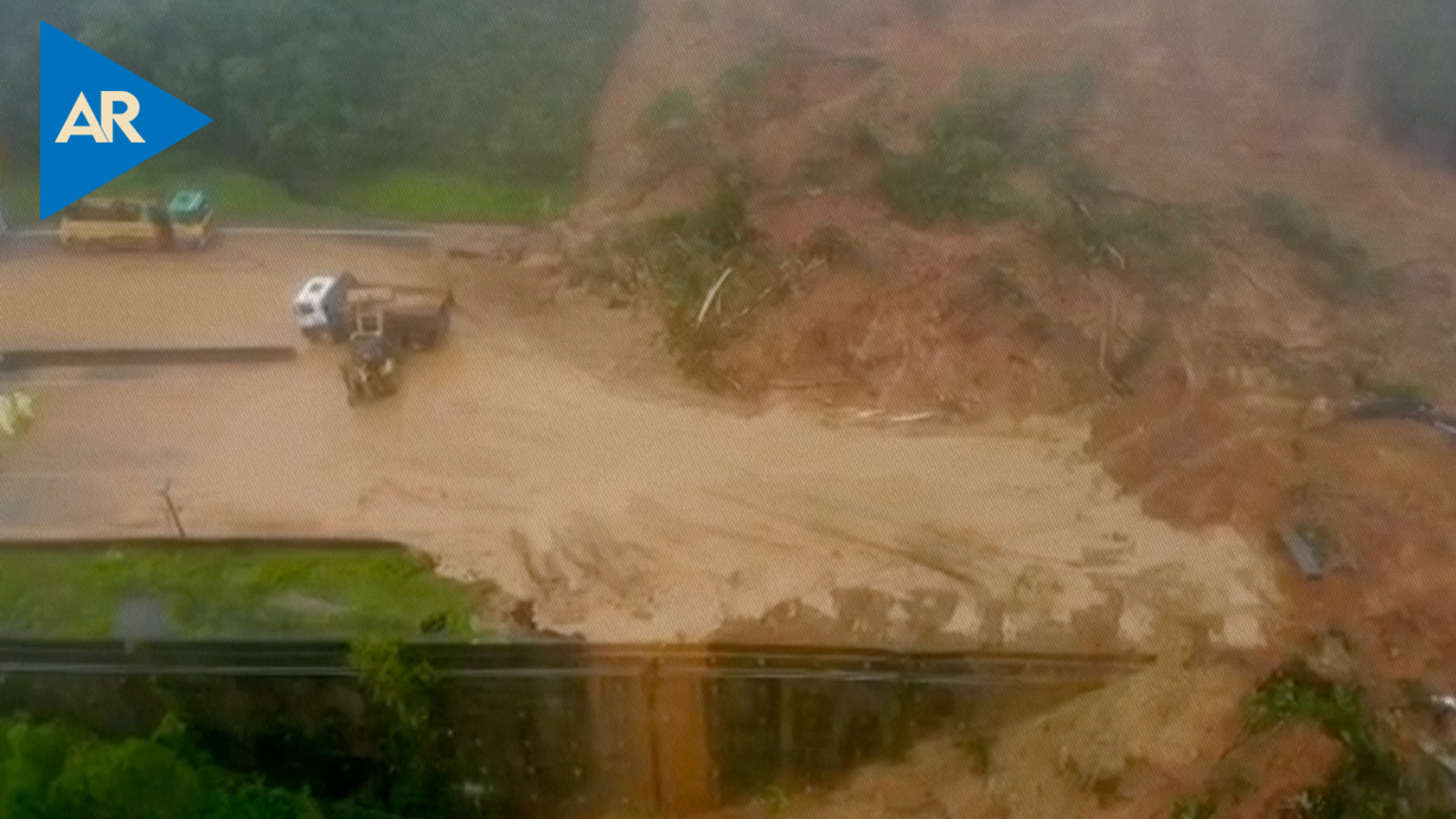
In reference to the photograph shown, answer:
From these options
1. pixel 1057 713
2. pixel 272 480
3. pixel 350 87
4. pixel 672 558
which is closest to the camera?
pixel 1057 713

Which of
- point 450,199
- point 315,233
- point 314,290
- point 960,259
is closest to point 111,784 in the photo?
point 314,290

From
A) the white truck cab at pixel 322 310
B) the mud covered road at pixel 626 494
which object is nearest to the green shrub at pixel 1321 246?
the mud covered road at pixel 626 494

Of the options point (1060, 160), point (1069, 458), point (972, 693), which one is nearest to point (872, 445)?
point (1069, 458)

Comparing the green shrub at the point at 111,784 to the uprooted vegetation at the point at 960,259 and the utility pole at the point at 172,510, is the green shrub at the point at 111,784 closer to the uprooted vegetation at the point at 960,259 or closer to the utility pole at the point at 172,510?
the utility pole at the point at 172,510

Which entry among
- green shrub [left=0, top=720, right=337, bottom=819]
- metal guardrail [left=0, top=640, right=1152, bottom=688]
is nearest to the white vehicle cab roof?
metal guardrail [left=0, top=640, right=1152, bottom=688]

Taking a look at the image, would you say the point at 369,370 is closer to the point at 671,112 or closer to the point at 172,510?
the point at 172,510

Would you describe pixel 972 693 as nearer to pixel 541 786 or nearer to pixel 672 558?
pixel 672 558
